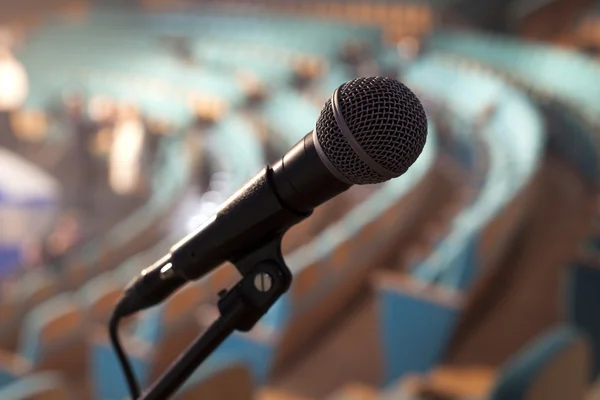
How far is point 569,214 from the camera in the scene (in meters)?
1.80

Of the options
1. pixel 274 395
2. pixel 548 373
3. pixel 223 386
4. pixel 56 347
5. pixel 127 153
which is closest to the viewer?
pixel 548 373

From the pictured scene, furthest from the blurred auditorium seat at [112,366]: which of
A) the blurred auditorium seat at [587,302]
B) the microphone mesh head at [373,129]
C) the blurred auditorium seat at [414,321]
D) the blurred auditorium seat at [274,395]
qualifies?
the microphone mesh head at [373,129]

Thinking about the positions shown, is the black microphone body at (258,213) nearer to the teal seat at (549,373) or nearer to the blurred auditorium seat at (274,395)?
the teal seat at (549,373)

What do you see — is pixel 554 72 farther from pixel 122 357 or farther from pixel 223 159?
pixel 122 357

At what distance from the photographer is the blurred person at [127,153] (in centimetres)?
351

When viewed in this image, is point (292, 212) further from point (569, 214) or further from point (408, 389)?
point (569, 214)

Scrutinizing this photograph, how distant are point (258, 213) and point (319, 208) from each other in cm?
10

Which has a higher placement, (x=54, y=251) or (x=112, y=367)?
(x=54, y=251)

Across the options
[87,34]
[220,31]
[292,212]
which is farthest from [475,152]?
[87,34]

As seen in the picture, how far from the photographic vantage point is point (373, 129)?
27 cm

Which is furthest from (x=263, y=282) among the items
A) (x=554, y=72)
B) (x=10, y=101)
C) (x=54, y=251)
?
(x=10, y=101)

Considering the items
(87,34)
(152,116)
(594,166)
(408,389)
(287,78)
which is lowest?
(408,389)

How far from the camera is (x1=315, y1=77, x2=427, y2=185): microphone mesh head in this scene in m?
0.27

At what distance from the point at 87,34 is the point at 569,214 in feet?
11.0
